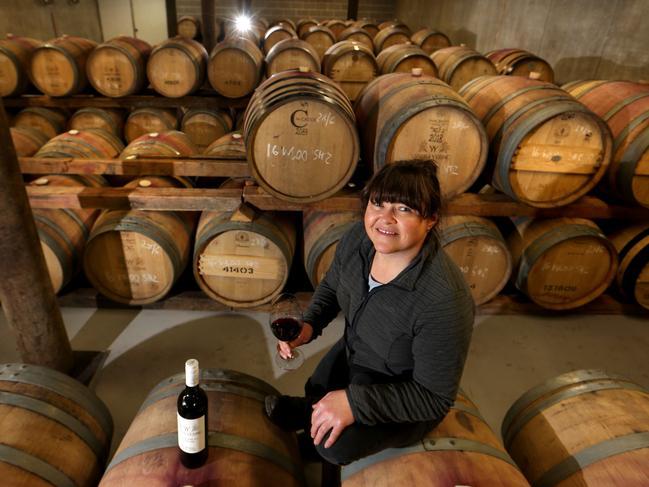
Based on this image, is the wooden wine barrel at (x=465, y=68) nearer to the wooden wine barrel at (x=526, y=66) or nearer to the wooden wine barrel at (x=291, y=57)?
the wooden wine barrel at (x=526, y=66)

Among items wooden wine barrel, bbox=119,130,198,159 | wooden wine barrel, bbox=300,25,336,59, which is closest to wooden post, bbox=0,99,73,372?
wooden wine barrel, bbox=119,130,198,159

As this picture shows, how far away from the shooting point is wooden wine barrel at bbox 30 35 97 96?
5.03 meters

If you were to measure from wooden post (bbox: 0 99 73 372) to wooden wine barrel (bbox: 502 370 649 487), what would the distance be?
2644mm

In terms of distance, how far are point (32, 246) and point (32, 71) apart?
4.12 metres

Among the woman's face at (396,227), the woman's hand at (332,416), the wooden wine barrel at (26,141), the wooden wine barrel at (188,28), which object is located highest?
the wooden wine barrel at (188,28)

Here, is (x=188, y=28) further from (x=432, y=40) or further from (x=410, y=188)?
(x=410, y=188)

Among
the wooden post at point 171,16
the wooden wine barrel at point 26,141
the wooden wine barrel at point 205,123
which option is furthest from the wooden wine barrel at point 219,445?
the wooden post at point 171,16

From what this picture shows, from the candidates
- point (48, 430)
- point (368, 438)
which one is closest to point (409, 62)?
point (368, 438)

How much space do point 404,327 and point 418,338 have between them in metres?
0.07

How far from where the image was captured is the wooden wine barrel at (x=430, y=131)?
2773mm

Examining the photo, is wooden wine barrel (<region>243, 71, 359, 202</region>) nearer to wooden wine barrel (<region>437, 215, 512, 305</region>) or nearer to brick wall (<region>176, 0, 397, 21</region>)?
wooden wine barrel (<region>437, 215, 512, 305</region>)

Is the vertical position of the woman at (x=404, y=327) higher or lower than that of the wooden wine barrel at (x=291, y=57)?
lower

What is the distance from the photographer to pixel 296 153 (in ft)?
9.34

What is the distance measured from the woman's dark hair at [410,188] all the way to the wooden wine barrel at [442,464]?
80cm
